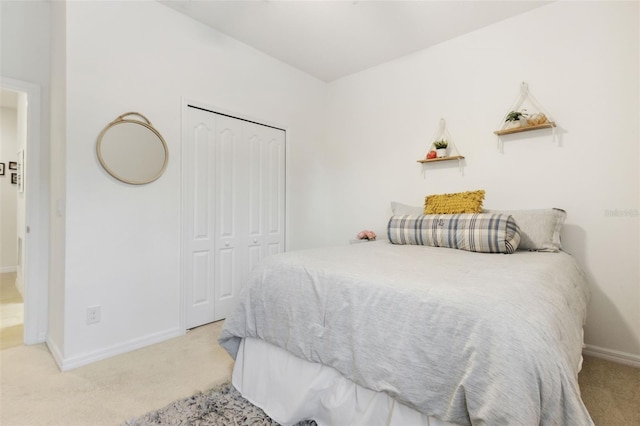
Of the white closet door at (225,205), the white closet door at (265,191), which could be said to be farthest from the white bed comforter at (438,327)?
the white closet door at (265,191)

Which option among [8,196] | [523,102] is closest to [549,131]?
[523,102]

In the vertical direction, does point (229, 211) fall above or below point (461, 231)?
above

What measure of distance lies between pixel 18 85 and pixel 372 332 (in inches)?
117

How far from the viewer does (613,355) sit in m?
2.16

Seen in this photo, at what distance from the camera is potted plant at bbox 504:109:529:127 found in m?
2.44

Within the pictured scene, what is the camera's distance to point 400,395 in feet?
3.58

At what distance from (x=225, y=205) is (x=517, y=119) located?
257cm

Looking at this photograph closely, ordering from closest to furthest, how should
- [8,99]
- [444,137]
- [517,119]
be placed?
[517,119] < [444,137] < [8,99]

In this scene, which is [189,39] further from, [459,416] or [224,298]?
[459,416]

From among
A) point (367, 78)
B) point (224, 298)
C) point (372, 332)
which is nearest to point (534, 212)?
point (372, 332)

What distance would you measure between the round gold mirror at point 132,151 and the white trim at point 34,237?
28.0 inches

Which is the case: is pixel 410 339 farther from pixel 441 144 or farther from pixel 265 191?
pixel 265 191

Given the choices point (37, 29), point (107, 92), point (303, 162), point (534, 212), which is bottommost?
point (534, 212)

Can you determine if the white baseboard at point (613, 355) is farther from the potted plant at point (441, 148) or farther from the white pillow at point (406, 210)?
the potted plant at point (441, 148)
